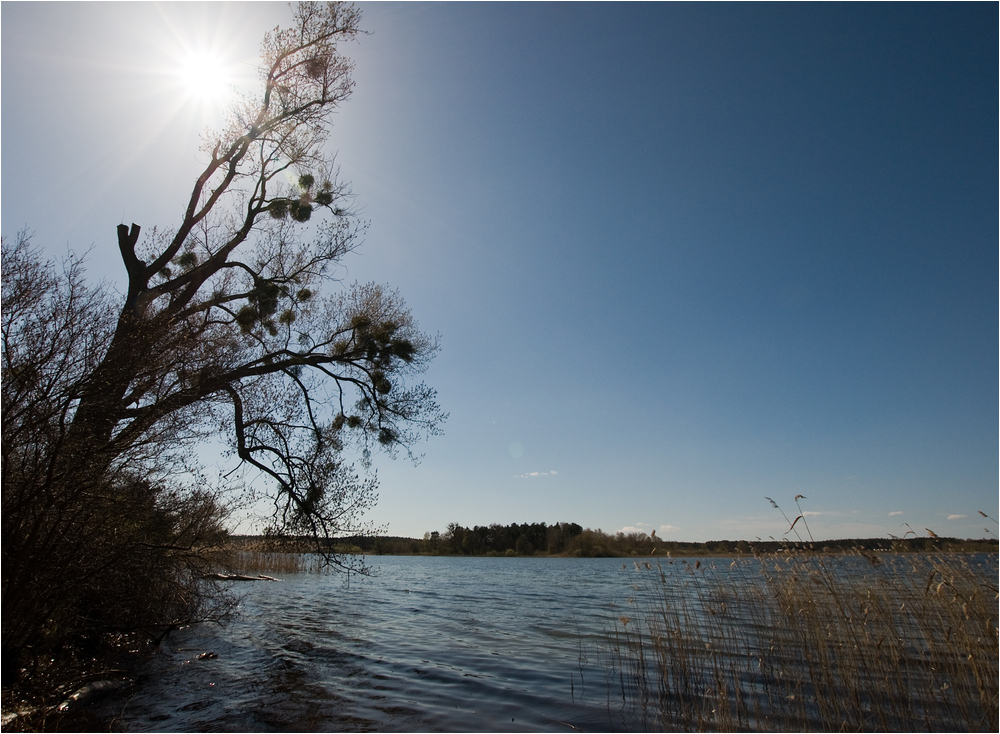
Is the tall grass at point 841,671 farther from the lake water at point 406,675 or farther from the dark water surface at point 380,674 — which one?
the dark water surface at point 380,674

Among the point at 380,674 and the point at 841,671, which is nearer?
the point at 841,671

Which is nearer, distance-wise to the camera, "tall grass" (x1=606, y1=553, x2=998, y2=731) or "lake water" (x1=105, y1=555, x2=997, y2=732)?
"tall grass" (x1=606, y1=553, x2=998, y2=731)

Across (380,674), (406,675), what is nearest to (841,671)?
(406,675)

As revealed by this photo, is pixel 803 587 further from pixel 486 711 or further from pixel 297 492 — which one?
pixel 297 492

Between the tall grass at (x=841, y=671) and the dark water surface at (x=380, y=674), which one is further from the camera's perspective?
the dark water surface at (x=380, y=674)

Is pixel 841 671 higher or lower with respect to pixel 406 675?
higher

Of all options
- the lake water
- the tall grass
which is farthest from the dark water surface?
the tall grass

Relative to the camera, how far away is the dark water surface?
570cm

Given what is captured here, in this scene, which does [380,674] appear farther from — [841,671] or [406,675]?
[841,671]

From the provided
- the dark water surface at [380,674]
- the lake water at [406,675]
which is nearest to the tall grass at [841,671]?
the lake water at [406,675]

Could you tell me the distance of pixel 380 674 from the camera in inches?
300

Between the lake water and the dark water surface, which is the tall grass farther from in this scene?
the dark water surface

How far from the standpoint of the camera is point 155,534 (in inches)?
249

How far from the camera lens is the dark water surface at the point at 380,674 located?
5.70m
